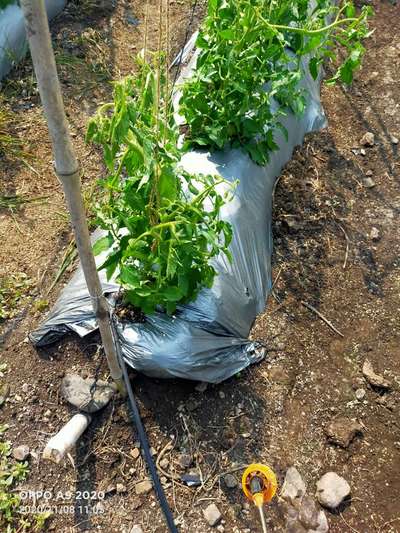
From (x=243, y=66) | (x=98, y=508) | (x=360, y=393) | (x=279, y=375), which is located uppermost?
(x=243, y=66)

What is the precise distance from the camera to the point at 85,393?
1.91 meters

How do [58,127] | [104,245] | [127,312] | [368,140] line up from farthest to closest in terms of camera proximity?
1. [368,140]
2. [127,312]
3. [104,245]
4. [58,127]

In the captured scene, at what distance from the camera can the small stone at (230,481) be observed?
182 centimetres

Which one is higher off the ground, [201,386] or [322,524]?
[201,386]

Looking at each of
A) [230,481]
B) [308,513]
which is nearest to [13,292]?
[230,481]

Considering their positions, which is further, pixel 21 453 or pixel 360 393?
pixel 360 393

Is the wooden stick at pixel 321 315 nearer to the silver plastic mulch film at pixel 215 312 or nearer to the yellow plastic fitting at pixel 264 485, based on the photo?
the silver plastic mulch film at pixel 215 312

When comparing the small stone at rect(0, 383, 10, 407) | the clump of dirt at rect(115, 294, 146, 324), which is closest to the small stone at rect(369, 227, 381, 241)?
the clump of dirt at rect(115, 294, 146, 324)

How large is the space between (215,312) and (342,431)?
2.29 feet

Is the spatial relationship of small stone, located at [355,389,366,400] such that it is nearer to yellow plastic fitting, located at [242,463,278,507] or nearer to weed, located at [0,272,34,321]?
yellow plastic fitting, located at [242,463,278,507]

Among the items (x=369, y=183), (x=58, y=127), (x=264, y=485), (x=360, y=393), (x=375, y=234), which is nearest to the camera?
(x=58, y=127)

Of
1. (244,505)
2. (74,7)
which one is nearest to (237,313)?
(244,505)

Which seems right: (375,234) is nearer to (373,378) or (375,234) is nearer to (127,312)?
(373,378)

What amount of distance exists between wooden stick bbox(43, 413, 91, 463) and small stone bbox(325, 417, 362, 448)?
96cm
